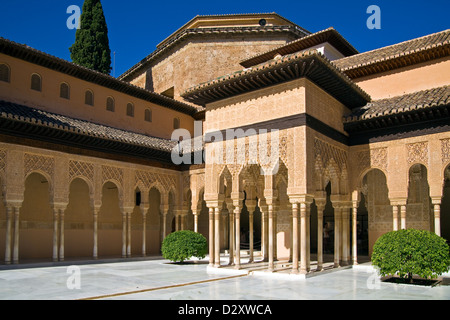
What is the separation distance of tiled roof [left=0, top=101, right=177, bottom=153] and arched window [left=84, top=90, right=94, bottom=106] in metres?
0.95

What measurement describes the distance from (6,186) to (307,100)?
941 centimetres

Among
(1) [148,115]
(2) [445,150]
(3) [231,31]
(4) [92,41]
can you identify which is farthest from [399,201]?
(4) [92,41]

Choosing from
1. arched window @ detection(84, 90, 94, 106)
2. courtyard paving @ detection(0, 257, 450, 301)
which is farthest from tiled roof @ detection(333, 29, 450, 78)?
arched window @ detection(84, 90, 94, 106)

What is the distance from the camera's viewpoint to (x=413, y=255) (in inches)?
380

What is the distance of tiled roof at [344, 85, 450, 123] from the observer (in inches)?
479

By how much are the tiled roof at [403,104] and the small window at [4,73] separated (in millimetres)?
11661

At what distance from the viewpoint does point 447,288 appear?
931 cm

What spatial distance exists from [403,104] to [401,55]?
250cm

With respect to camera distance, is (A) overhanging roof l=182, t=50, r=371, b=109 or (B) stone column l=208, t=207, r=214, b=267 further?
(B) stone column l=208, t=207, r=214, b=267

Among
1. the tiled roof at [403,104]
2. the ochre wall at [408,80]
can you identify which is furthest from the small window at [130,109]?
the tiled roof at [403,104]

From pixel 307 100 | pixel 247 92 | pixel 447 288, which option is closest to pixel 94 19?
pixel 247 92

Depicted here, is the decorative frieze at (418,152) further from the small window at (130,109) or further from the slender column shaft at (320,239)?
the small window at (130,109)

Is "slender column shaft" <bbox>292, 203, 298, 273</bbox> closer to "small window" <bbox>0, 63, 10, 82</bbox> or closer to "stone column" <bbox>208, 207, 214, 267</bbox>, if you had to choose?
"stone column" <bbox>208, 207, 214, 267</bbox>

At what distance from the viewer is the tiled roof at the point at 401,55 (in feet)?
46.4
